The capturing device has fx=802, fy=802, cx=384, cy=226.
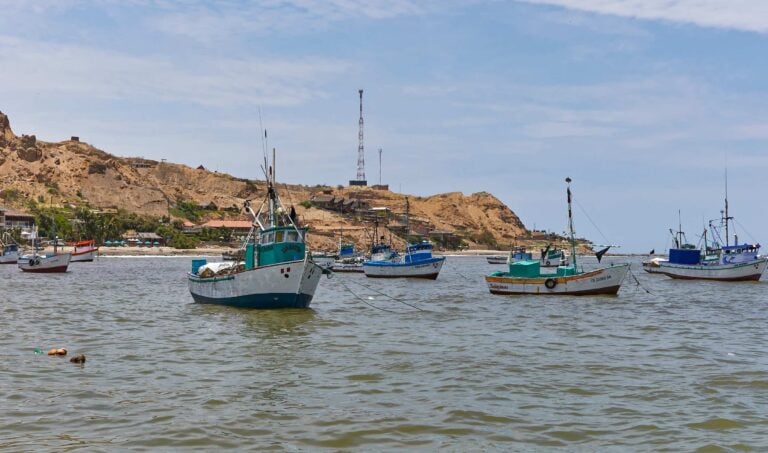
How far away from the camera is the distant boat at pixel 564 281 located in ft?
166

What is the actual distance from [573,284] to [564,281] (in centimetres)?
65

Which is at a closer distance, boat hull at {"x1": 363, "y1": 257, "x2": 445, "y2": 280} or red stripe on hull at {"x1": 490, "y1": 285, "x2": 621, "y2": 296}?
red stripe on hull at {"x1": 490, "y1": 285, "x2": 621, "y2": 296}

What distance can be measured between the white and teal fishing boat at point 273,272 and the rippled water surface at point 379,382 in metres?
1.19

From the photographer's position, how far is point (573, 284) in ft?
166

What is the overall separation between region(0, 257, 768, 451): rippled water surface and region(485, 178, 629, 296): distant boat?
12.9 metres

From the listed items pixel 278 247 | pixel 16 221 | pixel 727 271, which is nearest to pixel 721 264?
pixel 727 271

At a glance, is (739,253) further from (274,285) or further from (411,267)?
(274,285)

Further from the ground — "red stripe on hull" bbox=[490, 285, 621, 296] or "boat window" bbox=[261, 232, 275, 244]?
"boat window" bbox=[261, 232, 275, 244]

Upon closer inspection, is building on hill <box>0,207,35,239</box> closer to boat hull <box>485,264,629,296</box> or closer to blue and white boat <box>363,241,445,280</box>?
blue and white boat <box>363,241,445,280</box>

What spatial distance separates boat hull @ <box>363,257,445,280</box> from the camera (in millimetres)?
79250

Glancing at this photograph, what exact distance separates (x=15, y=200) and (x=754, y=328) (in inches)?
7242

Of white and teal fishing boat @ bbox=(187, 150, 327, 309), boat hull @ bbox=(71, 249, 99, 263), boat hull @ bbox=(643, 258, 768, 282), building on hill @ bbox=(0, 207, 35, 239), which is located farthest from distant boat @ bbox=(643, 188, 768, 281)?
building on hill @ bbox=(0, 207, 35, 239)

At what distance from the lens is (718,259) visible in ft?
261

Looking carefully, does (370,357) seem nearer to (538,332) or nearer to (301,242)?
(538,332)
